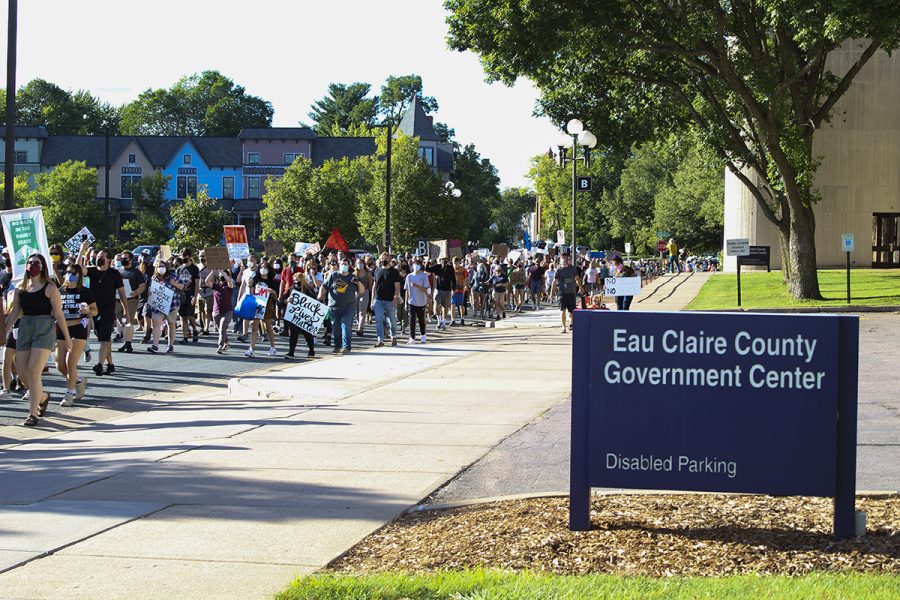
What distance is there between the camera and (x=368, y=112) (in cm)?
13025

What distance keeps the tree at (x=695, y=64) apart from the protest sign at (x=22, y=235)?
13.3m

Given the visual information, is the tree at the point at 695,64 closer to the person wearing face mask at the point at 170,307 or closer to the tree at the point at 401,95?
the person wearing face mask at the point at 170,307

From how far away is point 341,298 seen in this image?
20.4 meters

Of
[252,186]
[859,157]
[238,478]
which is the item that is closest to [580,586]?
[238,478]

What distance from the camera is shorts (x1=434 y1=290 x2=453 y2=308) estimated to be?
1132 inches

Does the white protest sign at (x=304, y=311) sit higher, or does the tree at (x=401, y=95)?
the tree at (x=401, y=95)

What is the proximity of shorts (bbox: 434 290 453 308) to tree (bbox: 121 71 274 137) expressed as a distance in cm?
10714

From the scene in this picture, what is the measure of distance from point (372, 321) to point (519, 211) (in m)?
121

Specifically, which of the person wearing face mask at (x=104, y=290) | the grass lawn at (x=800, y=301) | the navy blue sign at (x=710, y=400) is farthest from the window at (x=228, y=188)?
the navy blue sign at (x=710, y=400)

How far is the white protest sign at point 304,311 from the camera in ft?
64.8

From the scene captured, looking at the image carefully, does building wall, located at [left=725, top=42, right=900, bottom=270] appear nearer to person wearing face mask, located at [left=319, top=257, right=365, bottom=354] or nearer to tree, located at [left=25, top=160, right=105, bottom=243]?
person wearing face mask, located at [left=319, top=257, right=365, bottom=354]

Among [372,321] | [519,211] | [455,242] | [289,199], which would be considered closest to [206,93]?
[519,211]

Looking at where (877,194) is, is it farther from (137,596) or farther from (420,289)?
(137,596)

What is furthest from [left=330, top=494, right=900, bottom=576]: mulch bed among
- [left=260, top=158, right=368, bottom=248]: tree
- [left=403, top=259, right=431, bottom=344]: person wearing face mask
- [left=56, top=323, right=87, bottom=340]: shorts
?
[left=260, top=158, right=368, bottom=248]: tree
